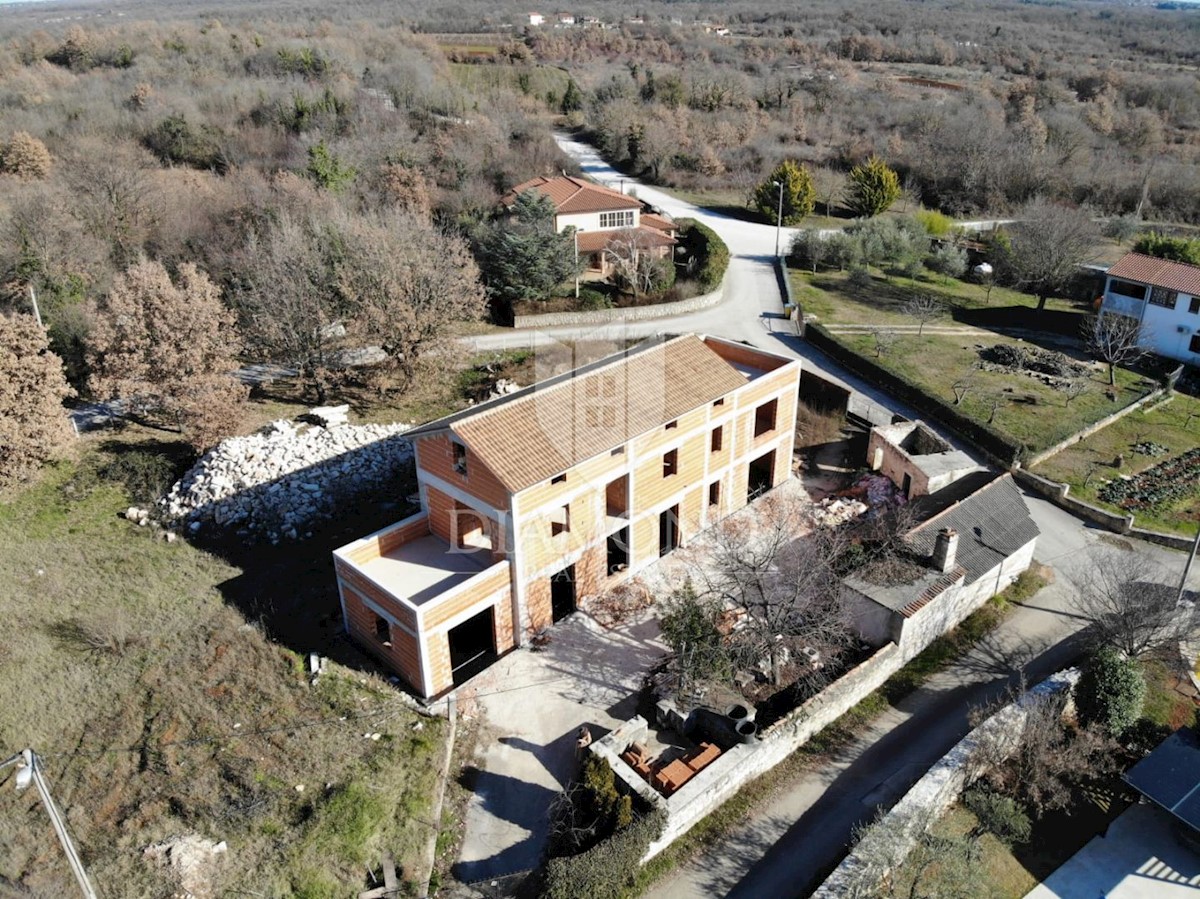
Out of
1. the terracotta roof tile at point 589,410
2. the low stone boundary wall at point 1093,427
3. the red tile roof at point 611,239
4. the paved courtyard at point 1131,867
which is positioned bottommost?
the paved courtyard at point 1131,867

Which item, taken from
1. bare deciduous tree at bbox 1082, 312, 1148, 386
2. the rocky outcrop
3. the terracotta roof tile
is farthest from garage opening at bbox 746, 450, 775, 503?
bare deciduous tree at bbox 1082, 312, 1148, 386

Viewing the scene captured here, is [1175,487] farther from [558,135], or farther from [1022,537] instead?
[558,135]

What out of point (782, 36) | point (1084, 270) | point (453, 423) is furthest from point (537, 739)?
point (782, 36)

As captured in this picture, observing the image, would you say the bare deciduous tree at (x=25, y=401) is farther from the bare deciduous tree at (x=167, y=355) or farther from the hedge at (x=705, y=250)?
the hedge at (x=705, y=250)

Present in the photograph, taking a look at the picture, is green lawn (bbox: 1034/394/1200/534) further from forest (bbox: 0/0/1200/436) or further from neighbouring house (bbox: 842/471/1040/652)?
forest (bbox: 0/0/1200/436)

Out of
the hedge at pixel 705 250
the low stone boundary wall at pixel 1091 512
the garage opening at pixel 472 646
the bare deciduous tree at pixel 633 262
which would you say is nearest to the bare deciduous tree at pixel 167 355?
the garage opening at pixel 472 646
